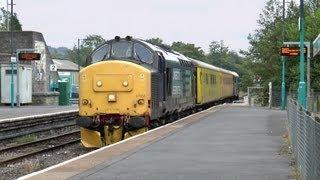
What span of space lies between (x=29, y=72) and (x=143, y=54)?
2863cm

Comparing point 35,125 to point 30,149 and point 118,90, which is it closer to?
point 30,149

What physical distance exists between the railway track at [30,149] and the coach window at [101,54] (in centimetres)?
293

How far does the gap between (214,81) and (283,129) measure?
2114 cm

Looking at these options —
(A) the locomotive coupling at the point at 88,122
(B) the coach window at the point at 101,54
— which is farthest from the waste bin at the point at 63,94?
(A) the locomotive coupling at the point at 88,122

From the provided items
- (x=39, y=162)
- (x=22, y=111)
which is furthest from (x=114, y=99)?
(x=22, y=111)

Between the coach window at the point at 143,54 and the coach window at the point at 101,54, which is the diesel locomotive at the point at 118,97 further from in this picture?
the coach window at the point at 101,54

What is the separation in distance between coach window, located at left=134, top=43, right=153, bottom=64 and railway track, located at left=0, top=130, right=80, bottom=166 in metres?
3.71

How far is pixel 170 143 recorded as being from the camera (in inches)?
658

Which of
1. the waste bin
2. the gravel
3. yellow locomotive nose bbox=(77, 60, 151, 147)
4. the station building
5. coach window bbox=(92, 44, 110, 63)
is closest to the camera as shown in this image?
the gravel

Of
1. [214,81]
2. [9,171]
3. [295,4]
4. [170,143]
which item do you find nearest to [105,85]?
[170,143]

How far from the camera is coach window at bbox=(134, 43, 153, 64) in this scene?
2116 centimetres

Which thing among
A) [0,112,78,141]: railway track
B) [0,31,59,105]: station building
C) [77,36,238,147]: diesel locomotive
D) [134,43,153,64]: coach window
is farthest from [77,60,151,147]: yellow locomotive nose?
[0,31,59,105]: station building

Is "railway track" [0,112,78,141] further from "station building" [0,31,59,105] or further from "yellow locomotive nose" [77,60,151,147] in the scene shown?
"station building" [0,31,59,105]

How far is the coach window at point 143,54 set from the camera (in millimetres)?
21156
